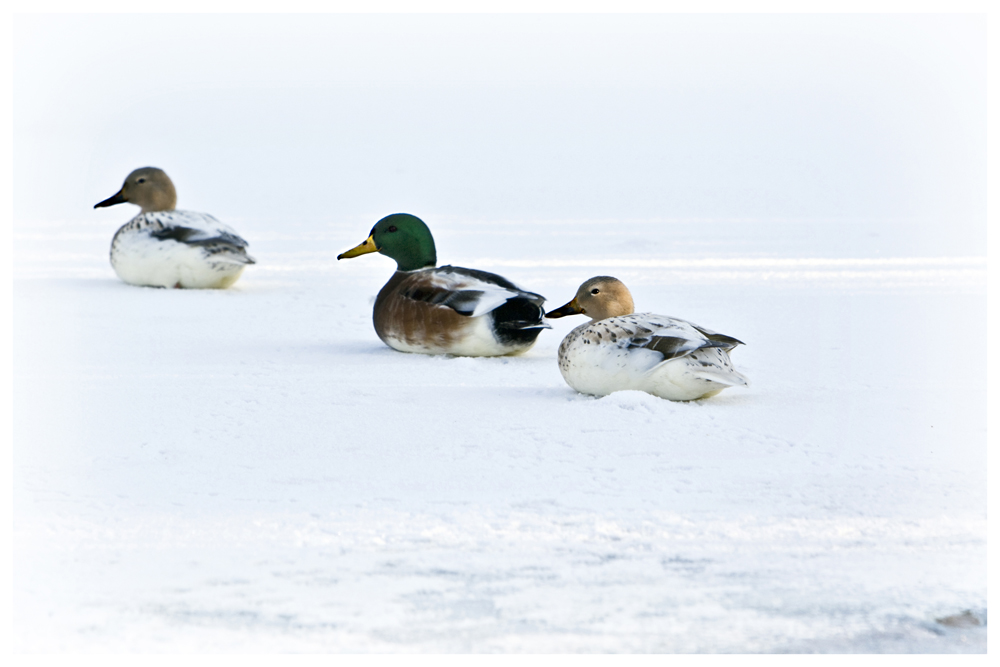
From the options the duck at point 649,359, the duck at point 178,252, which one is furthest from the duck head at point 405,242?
the duck at point 178,252

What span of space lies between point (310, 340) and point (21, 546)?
3.57 metres

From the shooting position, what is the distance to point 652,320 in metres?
5.28

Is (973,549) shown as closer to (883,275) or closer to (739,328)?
(739,328)

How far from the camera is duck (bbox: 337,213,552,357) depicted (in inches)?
248

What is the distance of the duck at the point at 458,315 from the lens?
6.30 metres

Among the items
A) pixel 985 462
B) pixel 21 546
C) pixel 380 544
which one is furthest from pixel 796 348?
pixel 21 546

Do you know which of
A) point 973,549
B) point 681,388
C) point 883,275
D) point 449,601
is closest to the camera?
point 449,601

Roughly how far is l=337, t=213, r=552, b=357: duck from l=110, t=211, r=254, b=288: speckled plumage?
2.62 meters

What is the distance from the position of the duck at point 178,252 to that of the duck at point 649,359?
4.18 meters

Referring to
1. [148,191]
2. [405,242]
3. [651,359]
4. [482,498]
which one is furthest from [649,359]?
[148,191]

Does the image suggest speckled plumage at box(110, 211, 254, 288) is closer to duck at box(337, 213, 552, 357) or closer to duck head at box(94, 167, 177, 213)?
duck head at box(94, 167, 177, 213)

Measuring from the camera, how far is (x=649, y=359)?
5125 millimetres

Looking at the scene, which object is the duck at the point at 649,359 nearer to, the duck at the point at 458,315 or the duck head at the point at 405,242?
the duck at the point at 458,315

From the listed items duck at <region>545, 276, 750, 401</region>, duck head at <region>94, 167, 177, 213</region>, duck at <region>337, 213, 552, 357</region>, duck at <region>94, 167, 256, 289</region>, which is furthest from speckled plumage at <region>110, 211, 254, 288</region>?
duck at <region>545, 276, 750, 401</region>
